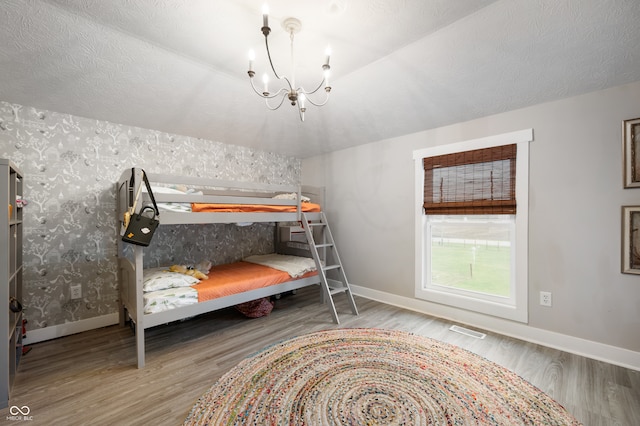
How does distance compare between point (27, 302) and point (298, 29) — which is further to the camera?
point (27, 302)

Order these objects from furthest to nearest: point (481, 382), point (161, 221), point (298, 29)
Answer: point (161, 221)
point (481, 382)
point (298, 29)

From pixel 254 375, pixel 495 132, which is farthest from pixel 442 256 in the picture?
pixel 254 375

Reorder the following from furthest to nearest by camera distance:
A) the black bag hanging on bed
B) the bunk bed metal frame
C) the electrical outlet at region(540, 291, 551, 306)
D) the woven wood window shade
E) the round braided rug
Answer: the woven wood window shade, the electrical outlet at region(540, 291, 551, 306), the bunk bed metal frame, the black bag hanging on bed, the round braided rug

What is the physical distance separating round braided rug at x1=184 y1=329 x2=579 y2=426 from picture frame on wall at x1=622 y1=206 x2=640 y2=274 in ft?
3.90

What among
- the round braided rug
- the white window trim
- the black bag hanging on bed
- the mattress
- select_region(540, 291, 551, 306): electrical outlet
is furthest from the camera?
the white window trim

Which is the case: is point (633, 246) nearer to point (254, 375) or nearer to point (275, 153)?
point (254, 375)

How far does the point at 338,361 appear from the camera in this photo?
215 cm

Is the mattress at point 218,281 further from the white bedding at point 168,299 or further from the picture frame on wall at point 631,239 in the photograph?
the picture frame on wall at point 631,239

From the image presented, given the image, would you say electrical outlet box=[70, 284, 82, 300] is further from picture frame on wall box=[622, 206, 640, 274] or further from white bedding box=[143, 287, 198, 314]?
picture frame on wall box=[622, 206, 640, 274]

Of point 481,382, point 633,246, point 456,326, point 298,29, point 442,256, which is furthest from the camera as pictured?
point 442,256

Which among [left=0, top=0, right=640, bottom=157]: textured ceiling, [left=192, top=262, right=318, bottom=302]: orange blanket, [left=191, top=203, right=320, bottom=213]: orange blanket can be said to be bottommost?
[left=192, top=262, right=318, bottom=302]: orange blanket

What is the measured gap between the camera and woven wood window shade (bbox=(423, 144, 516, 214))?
2650 mm

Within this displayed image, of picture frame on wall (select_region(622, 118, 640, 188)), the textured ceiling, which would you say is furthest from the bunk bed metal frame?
picture frame on wall (select_region(622, 118, 640, 188))

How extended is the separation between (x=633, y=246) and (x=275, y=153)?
12.8ft
